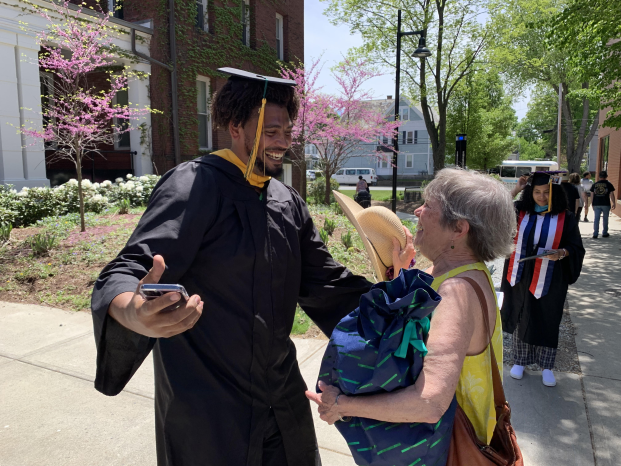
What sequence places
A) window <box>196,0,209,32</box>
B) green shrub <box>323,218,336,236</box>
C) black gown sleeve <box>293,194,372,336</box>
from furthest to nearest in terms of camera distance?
1. window <box>196,0,209,32</box>
2. green shrub <box>323,218,336,236</box>
3. black gown sleeve <box>293,194,372,336</box>

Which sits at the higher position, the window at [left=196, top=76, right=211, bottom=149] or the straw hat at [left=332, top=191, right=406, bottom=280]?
the window at [left=196, top=76, right=211, bottom=149]

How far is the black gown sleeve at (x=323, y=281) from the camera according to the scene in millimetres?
1965

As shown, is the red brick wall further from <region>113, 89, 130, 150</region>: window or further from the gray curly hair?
the gray curly hair

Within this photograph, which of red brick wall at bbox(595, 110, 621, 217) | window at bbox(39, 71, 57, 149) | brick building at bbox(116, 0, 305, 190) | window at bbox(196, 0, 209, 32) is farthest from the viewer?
red brick wall at bbox(595, 110, 621, 217)

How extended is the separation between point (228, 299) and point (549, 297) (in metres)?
3.59

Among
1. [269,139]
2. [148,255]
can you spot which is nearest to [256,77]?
[269,139]

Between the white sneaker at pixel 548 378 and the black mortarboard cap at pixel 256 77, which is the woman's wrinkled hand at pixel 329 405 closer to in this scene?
the black mortarboard cap at pixel 256 77

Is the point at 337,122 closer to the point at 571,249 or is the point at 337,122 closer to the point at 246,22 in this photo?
the point at 246,22

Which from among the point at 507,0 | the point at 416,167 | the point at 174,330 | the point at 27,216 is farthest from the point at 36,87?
the point at 416,167

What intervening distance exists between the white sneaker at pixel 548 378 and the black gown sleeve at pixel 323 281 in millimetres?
2928

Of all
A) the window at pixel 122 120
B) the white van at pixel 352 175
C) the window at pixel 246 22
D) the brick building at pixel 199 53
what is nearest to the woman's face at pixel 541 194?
the brick building at pixel 199 53

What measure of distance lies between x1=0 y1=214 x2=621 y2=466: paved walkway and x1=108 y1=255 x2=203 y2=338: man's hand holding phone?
214cm

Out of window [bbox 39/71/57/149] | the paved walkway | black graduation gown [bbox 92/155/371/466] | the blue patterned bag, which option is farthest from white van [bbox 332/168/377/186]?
the blue patterned bag

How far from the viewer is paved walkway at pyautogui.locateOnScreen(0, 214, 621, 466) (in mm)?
2998
